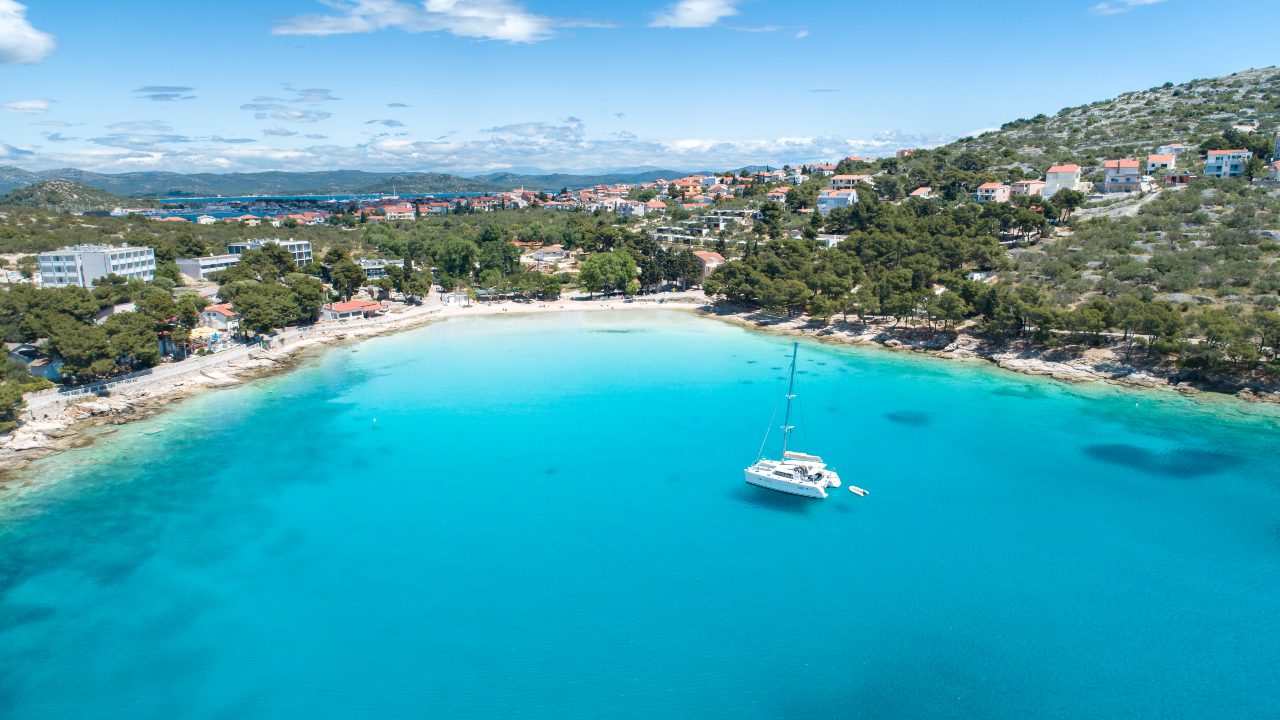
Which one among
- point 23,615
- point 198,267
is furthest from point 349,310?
point 23,615

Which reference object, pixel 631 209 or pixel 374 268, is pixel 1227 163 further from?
pixel 374 268

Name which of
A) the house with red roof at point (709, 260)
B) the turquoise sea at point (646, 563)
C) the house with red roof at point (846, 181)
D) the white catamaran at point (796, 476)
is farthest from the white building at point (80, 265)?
the house with red roof at point (846, 181)

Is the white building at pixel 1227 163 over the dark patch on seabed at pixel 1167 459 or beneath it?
over

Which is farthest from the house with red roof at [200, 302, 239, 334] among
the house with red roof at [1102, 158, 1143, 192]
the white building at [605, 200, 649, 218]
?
the house with red roof at [1102, 158, 1143, 192]

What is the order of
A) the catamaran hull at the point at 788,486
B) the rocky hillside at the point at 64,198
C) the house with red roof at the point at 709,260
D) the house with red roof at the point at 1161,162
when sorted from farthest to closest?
the rocky hillside at the point at 64,198, the house with red roof at the point at 1161,162, the house with red roof at the point at 709,260, the catamaran hull at the point at 788,486

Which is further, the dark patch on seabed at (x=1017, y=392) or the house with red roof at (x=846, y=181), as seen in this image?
the house with red roof at (x=846, y=181)

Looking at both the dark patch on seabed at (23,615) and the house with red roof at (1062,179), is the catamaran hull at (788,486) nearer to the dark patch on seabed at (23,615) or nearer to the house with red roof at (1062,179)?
the dark patch on seabed at (23,615)

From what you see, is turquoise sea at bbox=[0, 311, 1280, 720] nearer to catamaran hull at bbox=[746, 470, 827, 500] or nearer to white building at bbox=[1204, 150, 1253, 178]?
catamaran hull at bbox=[746, 470, 827, 500]
